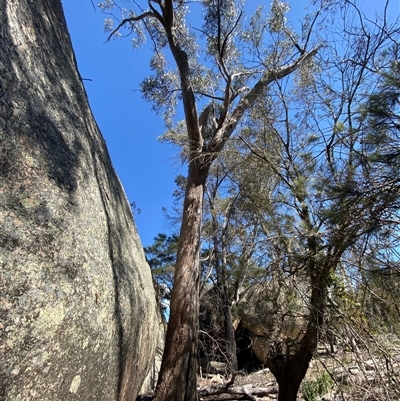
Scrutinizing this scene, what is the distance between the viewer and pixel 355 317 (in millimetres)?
3625

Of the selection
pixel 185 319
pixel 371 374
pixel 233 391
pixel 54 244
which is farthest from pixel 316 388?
pixel 54 244

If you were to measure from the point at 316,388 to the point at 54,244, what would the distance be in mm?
5020

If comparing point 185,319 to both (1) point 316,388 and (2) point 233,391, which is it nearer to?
(2) point 233,391

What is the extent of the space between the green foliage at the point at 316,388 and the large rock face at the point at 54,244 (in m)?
3.67

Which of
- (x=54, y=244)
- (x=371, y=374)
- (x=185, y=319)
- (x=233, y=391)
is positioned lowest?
(x=54, y=244)

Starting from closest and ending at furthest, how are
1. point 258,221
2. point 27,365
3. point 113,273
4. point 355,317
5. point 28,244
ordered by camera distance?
1. point 27,365
2. point 28,244
3. point 113,273
4. point 355,317
5. point 258,221

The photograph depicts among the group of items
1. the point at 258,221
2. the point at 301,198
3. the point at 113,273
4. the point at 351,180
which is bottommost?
the point at 113,273

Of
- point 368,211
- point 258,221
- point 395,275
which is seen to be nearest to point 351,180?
point 368,211

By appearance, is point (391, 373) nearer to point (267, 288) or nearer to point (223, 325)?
point (267, 288)

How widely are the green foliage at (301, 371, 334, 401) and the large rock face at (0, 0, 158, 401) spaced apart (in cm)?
367

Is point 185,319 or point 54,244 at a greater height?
point 185,319

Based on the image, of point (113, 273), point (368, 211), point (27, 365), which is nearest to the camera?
point (27, 365)

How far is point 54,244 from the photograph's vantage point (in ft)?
4.18

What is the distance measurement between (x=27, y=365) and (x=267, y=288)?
350 centimetres
